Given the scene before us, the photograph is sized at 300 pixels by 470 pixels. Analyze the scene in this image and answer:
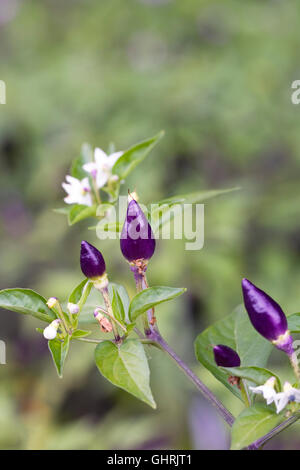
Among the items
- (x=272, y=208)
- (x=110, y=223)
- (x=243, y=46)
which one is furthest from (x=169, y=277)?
(x=243, y=46)

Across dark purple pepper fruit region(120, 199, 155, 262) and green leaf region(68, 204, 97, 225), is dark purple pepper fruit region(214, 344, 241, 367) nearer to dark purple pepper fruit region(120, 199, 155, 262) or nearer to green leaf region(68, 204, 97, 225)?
dark purple pepper fruit region(120, 199, 155, 262)

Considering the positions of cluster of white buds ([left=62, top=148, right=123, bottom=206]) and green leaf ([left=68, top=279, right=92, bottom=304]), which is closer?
green leaf ([left=68, top=279, right=92, bottom=304])

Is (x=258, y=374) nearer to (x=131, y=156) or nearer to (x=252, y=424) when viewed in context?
(x=252, y=424)

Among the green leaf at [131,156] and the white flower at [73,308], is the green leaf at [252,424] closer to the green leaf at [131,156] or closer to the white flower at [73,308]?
the white flower at [73,308]

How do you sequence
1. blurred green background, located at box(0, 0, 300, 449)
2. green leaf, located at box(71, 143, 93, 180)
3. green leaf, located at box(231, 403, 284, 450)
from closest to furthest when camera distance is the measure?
green leaf, located at box(231, 403, 284, 450), green leaf, located at box(71, 143, 93, 180), blurred green background, located at box(0, 0, 300, 449)

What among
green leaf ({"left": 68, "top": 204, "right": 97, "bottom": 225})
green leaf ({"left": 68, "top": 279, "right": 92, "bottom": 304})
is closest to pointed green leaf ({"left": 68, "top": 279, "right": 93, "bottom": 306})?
green leaf ({"left": 68, "top": 279, "right": 92, "bottom": 304})
